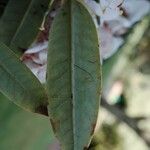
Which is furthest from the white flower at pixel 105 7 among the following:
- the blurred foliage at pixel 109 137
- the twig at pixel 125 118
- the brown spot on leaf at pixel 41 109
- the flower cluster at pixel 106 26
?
the blurred foliage at pixel 109 137

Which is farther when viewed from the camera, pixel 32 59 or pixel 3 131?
pixel 3 131

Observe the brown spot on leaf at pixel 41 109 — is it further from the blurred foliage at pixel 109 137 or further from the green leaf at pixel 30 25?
the blurred foliage at pixel 109 137

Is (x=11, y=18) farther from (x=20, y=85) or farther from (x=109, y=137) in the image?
(x=109, y=137)

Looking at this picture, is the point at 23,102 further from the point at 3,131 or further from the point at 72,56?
the point at 3,131

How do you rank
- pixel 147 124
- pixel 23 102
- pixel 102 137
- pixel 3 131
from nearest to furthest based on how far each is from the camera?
1. pixel 23 102
2. pixel 3 131
3. pixel 102 137
4. pixel 147 124

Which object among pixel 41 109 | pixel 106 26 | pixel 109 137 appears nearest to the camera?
pixel 41 109

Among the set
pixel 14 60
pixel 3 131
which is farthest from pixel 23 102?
pixel 3 131

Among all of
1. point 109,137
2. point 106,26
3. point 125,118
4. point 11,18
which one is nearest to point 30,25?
point 11,18
